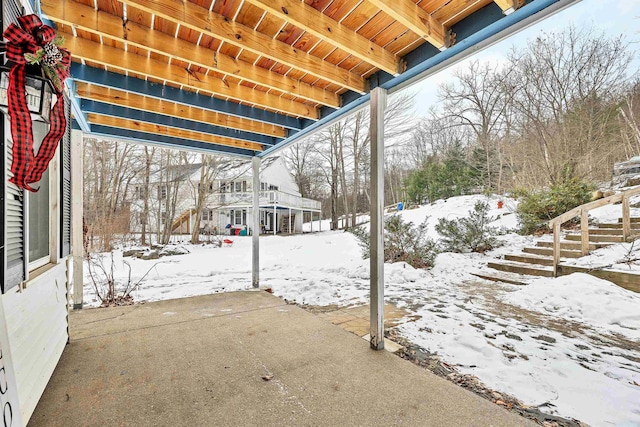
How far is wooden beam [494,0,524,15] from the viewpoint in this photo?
1667mm

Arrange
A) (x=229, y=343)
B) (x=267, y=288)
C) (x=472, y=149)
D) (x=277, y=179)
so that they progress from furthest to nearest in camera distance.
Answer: (x=277, y=179) → (x=472, y=149) → (x=267, y=288) → (x=229, y=343)

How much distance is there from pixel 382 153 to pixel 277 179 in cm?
1867

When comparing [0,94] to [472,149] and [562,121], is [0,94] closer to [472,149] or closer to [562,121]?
[562,121]

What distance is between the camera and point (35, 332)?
1771 mm

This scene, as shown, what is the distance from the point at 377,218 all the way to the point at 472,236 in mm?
5504

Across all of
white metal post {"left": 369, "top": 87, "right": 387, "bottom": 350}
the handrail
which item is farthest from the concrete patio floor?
the handrail

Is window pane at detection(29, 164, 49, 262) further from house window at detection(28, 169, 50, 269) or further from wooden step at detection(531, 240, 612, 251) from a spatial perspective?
wooden step at detection(531, 240, 612, 251)

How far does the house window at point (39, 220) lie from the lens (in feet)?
6.13

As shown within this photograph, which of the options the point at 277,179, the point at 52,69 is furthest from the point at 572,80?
the point at 277,179

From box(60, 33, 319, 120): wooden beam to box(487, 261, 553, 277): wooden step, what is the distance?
189 inches

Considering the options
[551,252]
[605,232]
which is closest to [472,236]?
[551,252]

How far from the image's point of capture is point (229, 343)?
268 cm

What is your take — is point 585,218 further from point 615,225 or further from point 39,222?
point 39,222

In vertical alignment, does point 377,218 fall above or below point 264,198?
below
